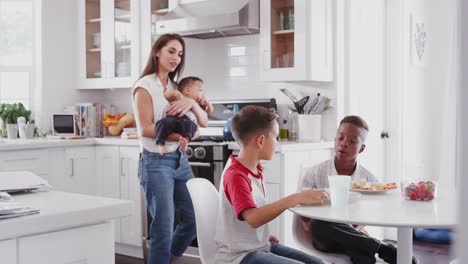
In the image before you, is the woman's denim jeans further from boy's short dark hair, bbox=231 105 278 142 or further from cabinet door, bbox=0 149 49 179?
cabinet door, bbox=0 149 49 179

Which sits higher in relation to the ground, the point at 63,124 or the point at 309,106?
the point at 309,106

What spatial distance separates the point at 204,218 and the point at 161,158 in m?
0.95

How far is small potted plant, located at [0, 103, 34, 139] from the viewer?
462cm

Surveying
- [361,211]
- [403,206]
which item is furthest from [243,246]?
[403,206]

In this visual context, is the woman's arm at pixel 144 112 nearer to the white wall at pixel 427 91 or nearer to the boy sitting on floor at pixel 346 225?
the boy sitting on floor at pixel 346 225

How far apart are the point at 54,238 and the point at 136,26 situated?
3.41 meters

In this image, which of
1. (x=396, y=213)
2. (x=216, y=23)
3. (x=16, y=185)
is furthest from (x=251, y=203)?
(x=216, y=23)

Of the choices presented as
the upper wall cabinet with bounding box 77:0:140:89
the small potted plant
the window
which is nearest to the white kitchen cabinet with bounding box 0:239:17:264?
the upper wall cabinet with bounding box 77:0:140:89

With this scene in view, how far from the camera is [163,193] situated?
3.01 metres

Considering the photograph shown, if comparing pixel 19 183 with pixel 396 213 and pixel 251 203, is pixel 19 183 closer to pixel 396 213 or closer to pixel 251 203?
pixel 251 203

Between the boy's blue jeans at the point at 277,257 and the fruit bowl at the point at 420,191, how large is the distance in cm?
44

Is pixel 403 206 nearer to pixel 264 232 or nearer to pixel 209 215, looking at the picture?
pixel 264 232

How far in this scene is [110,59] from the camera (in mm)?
4781

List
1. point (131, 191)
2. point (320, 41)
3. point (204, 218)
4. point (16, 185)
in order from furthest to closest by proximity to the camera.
Result: point (131, 191), point (320, 41), point (204, 218), point (16, 185)
